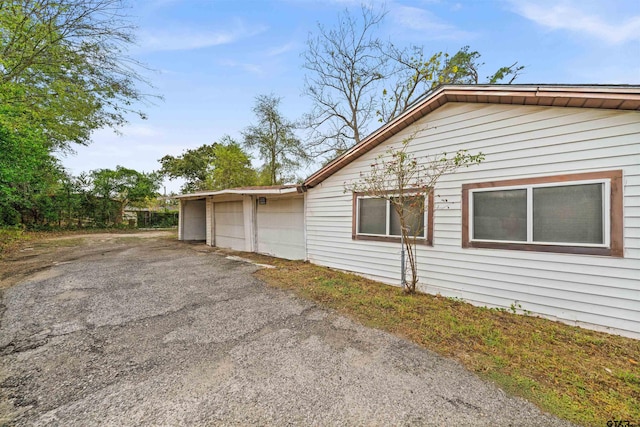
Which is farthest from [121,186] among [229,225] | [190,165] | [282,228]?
[282,228]

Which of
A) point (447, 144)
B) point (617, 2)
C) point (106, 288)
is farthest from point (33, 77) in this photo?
point (617, 2)

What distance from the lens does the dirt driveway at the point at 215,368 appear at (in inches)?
78.2

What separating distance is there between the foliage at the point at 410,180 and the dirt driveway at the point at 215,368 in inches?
87.1

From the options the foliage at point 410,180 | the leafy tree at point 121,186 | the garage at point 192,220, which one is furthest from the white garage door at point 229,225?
the leafy tree at point 121,186

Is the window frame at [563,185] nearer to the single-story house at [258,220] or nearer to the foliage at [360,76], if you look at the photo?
the single-story house at [258,220]

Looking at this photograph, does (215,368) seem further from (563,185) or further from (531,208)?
(563,185)

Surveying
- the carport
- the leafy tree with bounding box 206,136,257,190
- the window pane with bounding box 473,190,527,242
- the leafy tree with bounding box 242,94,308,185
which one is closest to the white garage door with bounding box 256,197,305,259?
the window pane with bounding box 473,190,527,242

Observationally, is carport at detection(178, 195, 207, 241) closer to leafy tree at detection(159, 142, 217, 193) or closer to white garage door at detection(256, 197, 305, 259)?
white garage door at detection(256, 197, 305, 259)

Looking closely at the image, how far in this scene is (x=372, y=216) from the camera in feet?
19.7

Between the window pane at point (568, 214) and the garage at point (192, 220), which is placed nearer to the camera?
the window pane at point (568, 214)

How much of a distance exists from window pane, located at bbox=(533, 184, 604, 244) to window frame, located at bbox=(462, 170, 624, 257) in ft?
0.19

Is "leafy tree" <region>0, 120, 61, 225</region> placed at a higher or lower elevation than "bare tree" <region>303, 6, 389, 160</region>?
lower

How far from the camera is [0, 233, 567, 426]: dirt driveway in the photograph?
199 centimetres

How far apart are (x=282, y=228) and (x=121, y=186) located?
15575 mm
